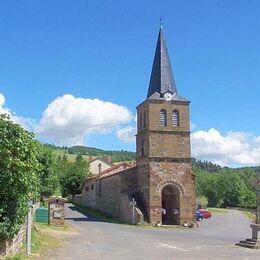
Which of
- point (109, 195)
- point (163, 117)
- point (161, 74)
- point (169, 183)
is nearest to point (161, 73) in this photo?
point (161, 74)

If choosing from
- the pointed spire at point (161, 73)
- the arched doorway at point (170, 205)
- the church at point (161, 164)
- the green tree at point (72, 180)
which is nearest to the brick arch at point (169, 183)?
the church at point (161, 164)

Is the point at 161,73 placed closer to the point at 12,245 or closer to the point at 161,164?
the point at 161,164

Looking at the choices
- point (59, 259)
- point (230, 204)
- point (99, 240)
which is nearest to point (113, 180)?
point (99, 240)

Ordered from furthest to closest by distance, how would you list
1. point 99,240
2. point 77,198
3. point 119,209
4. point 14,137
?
point 77,198 → point 119,209 → point 99,240 → point 14,137

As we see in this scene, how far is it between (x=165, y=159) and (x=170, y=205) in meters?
4.95

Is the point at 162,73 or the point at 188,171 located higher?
the point at 162,73

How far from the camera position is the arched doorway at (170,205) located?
46906 millimetres

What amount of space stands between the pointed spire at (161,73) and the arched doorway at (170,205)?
9797 millimetres

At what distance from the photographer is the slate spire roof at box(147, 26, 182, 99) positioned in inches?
1930

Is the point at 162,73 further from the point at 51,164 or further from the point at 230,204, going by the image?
the point at 230,204

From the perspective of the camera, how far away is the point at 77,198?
80125 mm

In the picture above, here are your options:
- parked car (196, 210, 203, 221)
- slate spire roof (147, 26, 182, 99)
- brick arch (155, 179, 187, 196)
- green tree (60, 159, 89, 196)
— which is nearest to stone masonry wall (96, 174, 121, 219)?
brick arch (155, 179, 187, 196)

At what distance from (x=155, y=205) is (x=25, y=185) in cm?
3095

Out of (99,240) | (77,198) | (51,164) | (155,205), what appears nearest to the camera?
(99,240)
